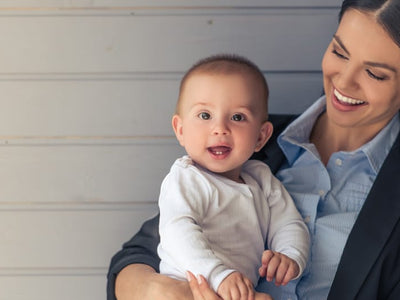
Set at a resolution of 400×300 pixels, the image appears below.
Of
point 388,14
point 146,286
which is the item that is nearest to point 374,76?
point 388,14

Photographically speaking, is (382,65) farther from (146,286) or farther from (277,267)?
(146,286)

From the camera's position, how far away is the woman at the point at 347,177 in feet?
5.91

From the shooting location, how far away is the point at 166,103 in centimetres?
244

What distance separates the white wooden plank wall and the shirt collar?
322 mm

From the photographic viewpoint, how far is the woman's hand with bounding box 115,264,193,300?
5.49ft

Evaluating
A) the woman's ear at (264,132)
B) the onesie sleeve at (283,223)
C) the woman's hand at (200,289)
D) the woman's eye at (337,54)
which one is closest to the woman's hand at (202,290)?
the woman's hand at (200,289)

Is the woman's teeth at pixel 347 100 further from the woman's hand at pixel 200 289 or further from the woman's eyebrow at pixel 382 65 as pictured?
the woman's hand at pixel 200 289

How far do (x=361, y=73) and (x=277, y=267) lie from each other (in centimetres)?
64

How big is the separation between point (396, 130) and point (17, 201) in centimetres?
144

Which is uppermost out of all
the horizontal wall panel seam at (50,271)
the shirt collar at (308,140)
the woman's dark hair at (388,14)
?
the woman's dark hair at (388,14)

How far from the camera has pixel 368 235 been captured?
183 centimetres

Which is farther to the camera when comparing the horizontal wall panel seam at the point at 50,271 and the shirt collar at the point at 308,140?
the horizontal wall panel seam at the point at 50,271

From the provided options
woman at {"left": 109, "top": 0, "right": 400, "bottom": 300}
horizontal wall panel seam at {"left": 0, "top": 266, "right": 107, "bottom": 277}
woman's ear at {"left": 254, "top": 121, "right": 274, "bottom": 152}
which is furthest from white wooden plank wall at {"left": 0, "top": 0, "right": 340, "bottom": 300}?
woman's ear at {"left": 254, "top": 121, "right": 274, "bottom": 152}

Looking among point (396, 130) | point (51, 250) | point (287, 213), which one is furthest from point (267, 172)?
point (51, 250)
